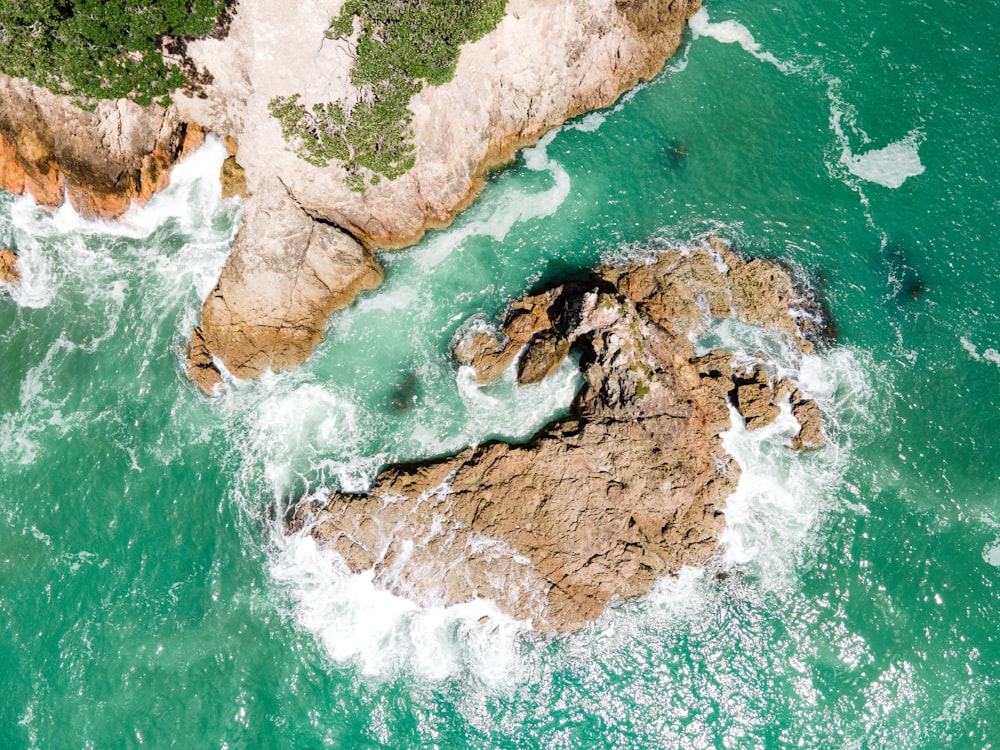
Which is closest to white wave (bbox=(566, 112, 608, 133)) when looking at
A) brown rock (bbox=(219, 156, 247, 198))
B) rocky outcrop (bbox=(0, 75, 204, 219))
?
brown rock (bbox=(219, 156, 247, 198))

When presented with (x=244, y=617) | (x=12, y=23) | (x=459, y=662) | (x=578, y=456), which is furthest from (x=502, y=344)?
(x=12, y=23)

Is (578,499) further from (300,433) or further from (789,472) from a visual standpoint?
(300,433)

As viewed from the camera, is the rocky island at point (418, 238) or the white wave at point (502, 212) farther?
the white wave at point (502, 212)

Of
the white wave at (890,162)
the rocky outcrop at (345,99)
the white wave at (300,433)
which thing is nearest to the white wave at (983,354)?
the white wave at (890,162)

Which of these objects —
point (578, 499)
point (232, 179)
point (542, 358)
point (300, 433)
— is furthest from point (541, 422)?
point (232, 179)

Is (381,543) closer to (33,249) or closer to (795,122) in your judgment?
(33,249)

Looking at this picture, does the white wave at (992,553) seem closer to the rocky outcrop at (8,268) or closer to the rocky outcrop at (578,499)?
the rocky outcrop at (578,499)

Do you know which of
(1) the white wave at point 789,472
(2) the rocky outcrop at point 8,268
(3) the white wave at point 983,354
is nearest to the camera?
(1) the white wave at point 789,472
